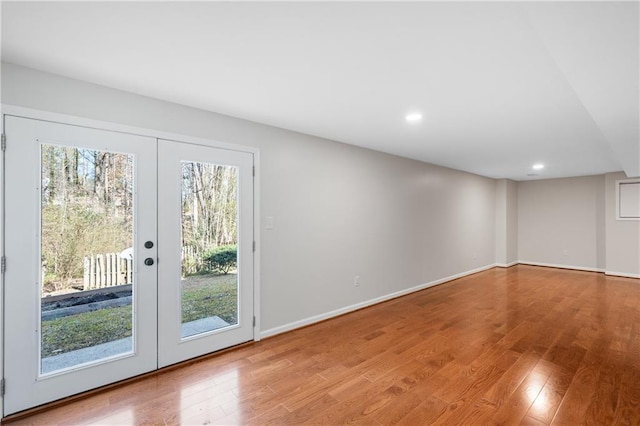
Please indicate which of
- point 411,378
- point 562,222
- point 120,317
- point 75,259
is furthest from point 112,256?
point 562,222

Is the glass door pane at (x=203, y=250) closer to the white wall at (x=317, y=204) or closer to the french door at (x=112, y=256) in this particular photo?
the french door at (x=112, y=256)

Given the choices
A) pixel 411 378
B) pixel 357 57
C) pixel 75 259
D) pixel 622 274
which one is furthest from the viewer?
pixel 622 274

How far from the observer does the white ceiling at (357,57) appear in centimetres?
147

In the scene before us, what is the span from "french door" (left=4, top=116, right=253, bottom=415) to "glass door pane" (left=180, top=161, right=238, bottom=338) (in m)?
0.01

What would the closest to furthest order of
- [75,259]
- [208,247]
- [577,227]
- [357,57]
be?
[357,57], [75,259], [208,247], [577,227]

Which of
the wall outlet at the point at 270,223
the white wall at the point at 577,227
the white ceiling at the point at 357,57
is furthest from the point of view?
the white wall at the point at 577,227

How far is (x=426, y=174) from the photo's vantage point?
219 inches

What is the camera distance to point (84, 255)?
2.28 meters

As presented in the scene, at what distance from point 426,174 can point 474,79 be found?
3500mm

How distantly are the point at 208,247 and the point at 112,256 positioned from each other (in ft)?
2.60

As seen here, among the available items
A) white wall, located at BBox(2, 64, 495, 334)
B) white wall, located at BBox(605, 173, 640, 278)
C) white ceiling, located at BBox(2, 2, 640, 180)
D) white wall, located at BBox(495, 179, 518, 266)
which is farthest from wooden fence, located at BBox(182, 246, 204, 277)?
white wall, located at BBox(605, 173, 640, 278)

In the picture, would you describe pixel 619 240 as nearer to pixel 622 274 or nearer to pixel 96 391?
pixel 622 274

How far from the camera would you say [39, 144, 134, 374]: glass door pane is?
7.04 ft

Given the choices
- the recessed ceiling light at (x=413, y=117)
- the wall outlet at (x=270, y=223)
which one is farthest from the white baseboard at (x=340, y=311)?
the recessed ceiling light at (x=413, y=117)
